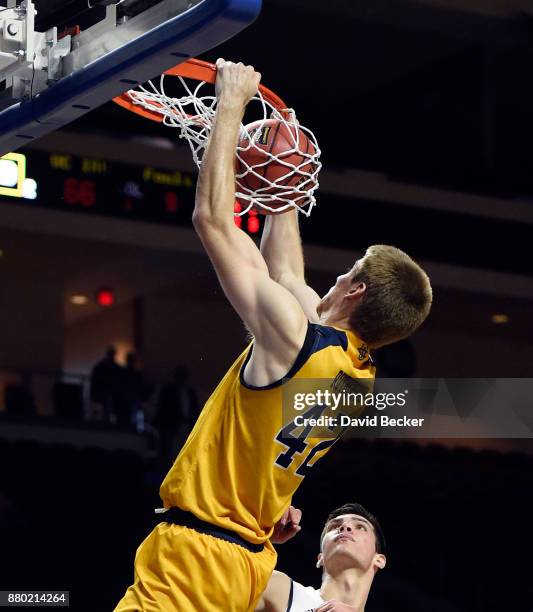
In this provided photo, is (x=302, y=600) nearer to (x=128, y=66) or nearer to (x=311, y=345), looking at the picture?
(x=311, y=345)

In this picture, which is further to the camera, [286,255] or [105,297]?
[105,297]

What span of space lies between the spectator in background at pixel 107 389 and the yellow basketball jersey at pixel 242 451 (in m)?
8.29

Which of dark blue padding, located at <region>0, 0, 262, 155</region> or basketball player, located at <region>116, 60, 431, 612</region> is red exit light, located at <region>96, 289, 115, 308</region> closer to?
dark blue padding, located at <region>0, 0, 262, 155</region>

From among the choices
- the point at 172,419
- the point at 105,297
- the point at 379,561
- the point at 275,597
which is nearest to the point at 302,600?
the point at 275,597

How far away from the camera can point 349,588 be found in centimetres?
484

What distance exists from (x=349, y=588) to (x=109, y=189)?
21.7 ft

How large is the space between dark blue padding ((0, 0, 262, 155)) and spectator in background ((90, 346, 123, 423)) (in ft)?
26.2

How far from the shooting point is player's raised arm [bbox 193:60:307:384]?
3.16m

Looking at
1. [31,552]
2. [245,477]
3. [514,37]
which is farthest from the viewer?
[514,37]

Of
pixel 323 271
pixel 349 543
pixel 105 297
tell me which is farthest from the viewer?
pixel 105 297

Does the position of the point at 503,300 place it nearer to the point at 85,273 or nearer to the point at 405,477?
the point at 405,477

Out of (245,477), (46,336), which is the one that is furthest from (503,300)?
(245,477)

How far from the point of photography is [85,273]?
13.6 m

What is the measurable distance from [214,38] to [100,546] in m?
7.24
